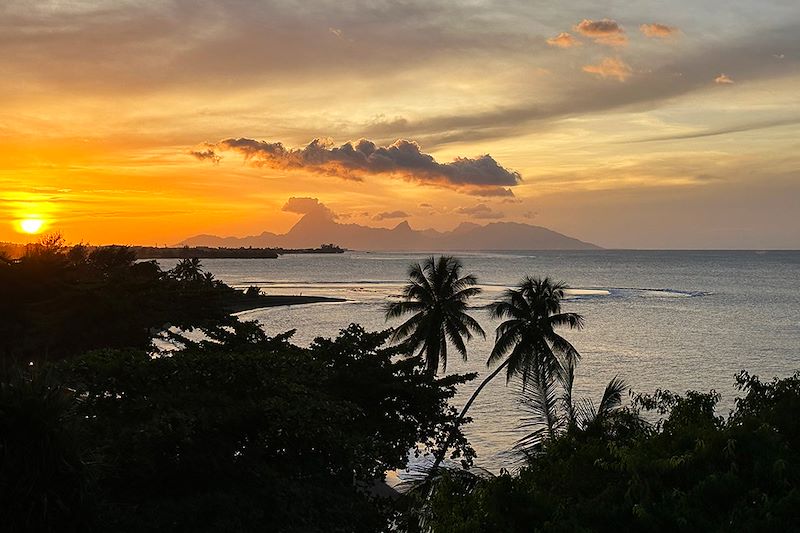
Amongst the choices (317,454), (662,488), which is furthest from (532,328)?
(662,488)

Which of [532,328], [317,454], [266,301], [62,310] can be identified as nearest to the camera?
[317,454]

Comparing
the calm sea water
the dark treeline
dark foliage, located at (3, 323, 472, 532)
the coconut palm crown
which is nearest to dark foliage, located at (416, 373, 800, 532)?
the dark treeline

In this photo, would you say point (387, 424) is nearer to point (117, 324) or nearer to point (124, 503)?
point (124, 503)

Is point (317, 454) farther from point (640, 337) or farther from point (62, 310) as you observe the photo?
point (640, 337)

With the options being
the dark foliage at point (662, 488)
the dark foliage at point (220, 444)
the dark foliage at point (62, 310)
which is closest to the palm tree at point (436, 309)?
the dark foliage at point (62, 310)

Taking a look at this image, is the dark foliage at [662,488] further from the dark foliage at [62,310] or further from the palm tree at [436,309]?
the palm tree at [436,309]

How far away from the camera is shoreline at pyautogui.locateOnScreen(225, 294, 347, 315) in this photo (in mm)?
117869

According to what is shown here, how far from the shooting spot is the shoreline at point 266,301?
11787 centimetres

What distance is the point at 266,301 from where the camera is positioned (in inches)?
5025

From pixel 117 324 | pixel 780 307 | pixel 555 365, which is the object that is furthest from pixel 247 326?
pixel 780 307

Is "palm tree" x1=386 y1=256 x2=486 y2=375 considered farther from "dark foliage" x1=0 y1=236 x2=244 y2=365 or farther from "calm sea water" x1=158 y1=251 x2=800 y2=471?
"dark foliage" x1=0 y1=236 x2=244 y2=365

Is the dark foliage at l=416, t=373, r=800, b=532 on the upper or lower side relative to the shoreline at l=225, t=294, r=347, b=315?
upper

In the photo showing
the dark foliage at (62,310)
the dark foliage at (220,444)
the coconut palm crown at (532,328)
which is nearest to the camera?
the dark foliage at (220,444)

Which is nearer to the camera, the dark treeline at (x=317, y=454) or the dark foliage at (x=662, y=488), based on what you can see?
the dark foliage at (x=662, y=488)
